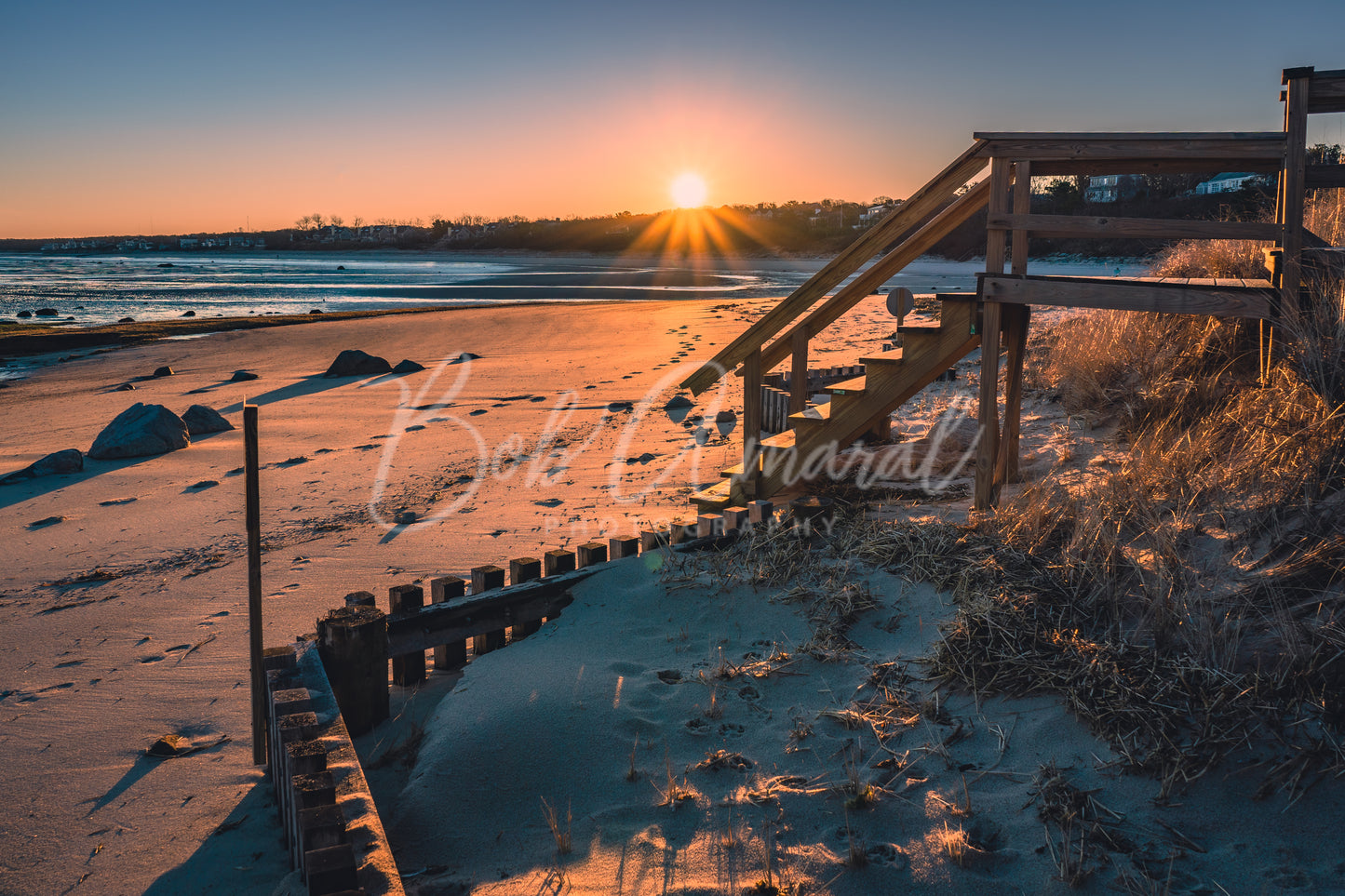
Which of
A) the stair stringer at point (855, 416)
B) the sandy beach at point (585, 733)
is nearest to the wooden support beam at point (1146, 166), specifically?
the stair stringer at point (855, 416)

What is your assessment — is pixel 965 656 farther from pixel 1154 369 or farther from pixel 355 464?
pixel 355 464

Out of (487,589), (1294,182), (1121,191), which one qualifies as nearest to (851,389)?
(1294,182)

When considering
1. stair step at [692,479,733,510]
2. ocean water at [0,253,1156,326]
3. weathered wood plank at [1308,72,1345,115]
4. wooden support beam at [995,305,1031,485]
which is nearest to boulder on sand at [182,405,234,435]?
stair step at [692,479,733,510]

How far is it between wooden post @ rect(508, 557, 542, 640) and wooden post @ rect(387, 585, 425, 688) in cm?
52

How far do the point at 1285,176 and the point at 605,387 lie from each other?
30.3ft

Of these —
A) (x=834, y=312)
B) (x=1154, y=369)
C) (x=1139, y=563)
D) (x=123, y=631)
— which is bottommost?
(x=123, y=631)

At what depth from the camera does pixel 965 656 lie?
11.7 feet

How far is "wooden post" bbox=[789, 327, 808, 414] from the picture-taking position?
23.4 feet

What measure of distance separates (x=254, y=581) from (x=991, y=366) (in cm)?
443

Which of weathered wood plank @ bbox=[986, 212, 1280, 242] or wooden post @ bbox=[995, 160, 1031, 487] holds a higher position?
weathered wood plank @ bbox=[986, 212, 1280, 242]

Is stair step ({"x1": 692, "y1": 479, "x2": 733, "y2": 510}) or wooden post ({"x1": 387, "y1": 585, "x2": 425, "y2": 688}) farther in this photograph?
stair step ({"x1": 692, "y1": 479, "x2": 733, "y2": 510})

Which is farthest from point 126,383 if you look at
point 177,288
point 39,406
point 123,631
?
point 177,288

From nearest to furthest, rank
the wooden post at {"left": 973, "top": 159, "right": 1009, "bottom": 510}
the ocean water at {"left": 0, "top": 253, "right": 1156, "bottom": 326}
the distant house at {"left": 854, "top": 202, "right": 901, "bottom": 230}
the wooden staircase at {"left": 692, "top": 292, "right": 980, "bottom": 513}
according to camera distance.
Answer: the wooden post at {"left": 973, "top": 159, "right": 1009, "bottom": 510} < the wooden staircase at {"left": 692, "top": 292, "right": 980, "bottom": 513} < the ocean water at {"left": 0, "top": 253, "right": 1156, "bottom": 326} < the distant house at {"left": 854, "top": 202, "right": 901, "bottom": 230}

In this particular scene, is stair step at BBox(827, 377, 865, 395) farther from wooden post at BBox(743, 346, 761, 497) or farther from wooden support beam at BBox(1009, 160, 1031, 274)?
wooden support beam at BBox(1009, 160, 1031, 274)
